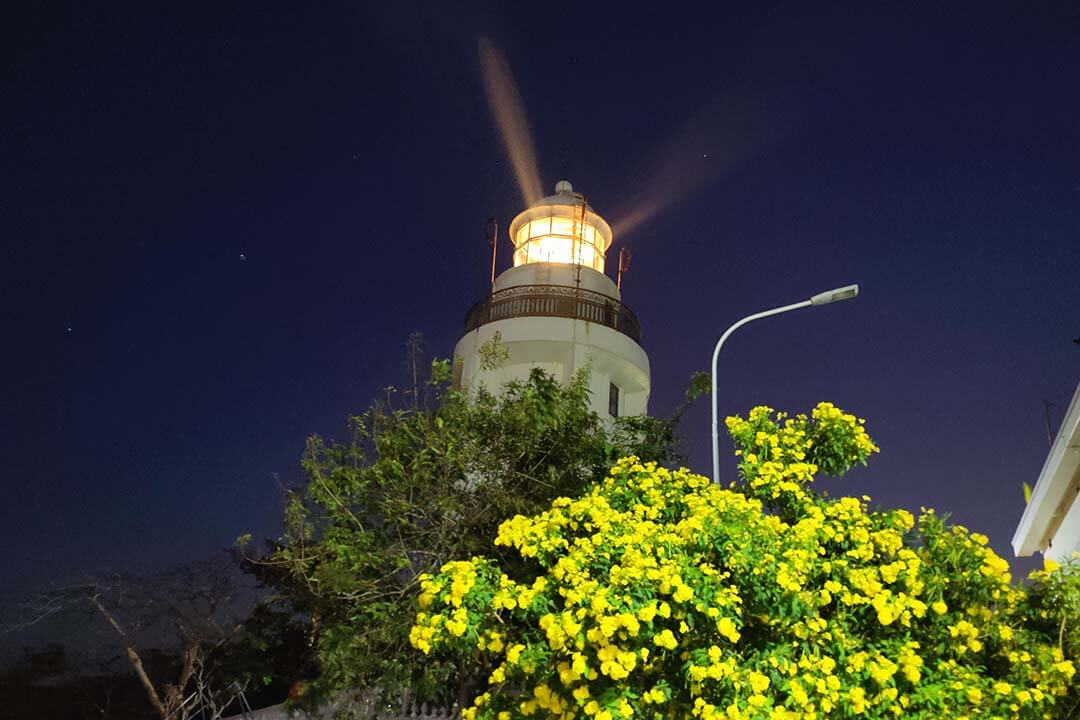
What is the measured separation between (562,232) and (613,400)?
4911 mm

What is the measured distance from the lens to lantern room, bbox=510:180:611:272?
2141 cm

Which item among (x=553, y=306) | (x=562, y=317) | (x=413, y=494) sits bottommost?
(x=413, y=494)

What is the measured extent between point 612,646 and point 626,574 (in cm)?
51

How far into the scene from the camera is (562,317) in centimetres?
1917

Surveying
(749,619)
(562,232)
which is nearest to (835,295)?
(749,619)

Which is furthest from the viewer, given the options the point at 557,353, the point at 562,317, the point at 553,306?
the point at 553,306

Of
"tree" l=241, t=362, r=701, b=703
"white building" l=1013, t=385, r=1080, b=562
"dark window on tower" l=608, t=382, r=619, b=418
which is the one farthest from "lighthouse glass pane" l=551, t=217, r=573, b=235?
"white building" l=1013, t=385, r=1080, b=562

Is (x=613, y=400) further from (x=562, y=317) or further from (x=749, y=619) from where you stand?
(x=749, y=619)

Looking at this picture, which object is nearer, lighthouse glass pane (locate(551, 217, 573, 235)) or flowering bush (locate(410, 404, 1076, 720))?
flowering bush (locate(410, 404, 1076, 720))

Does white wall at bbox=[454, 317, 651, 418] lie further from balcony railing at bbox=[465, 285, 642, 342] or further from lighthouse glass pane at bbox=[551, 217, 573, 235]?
lighthouse glass pane at bbox=[551, 217, 573, 235]

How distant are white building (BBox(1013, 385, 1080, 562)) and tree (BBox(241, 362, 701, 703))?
19.6 ft

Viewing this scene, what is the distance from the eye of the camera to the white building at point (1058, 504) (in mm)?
10422

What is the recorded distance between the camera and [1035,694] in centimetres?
653

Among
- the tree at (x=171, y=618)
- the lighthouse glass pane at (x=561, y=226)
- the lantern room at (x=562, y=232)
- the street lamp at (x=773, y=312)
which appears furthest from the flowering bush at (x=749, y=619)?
the lighthouse glass pane at (x=561, y=226)
